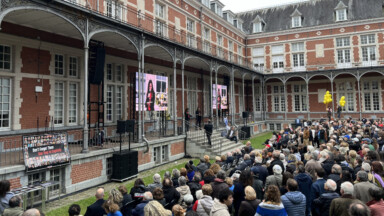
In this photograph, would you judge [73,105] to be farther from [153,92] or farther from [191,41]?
[191,41]

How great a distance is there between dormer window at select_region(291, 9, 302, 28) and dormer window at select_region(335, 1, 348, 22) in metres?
3.58

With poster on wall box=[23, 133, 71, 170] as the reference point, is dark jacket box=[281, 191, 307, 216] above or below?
below

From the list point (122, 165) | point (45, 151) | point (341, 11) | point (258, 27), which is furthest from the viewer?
point (258, 27)

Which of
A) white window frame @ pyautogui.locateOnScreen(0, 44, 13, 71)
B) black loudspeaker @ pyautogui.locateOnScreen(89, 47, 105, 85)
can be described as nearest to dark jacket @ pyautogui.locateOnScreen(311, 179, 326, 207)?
black loudspeaker @ pyautogui.locateOnScreen(89, 47, 105, 85)

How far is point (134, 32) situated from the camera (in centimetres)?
1069

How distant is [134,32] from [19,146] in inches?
236

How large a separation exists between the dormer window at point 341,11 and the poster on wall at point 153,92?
23424mm

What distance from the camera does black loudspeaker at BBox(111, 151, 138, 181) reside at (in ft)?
29.3

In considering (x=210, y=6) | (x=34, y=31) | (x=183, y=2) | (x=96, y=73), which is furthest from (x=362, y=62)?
(x=34, y=31)

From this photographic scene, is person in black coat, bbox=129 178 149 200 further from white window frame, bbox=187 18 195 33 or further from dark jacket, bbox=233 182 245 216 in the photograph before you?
white window frame, bbox=187 18 195 33

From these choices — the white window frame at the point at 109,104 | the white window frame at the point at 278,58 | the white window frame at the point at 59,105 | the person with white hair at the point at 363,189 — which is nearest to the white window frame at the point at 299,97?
the white window frame at the point at 278,58

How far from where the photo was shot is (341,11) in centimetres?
2672

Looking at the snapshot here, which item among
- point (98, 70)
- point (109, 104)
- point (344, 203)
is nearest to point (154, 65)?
point (109, 104)

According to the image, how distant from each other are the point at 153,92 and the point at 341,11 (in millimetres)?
24827
